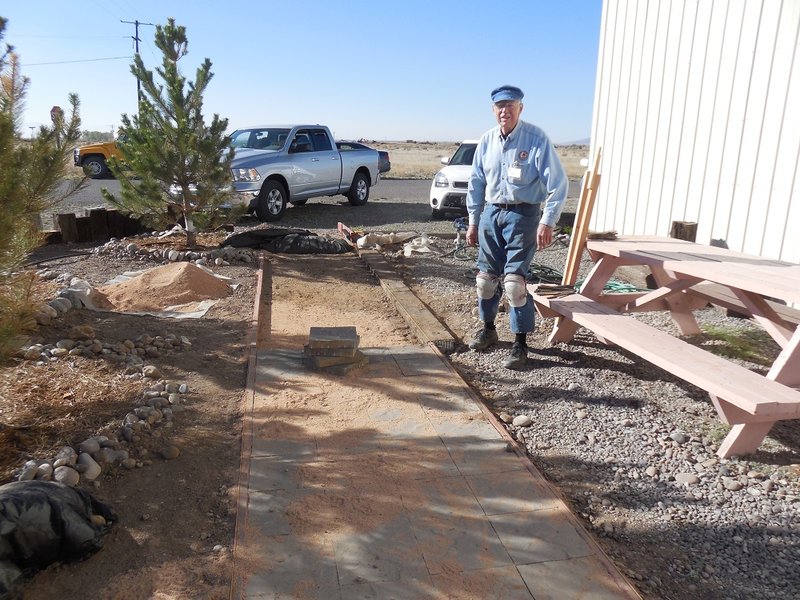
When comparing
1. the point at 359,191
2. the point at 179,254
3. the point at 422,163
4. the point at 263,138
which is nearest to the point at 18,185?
the point at 179,254

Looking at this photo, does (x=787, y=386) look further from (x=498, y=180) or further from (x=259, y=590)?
(x=259, y=590)

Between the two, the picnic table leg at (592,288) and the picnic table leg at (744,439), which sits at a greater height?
the picnic table leg at (592,288)

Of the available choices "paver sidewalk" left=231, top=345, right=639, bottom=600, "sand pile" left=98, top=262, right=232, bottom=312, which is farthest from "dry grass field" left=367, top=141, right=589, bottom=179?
"paver sidewalk" left=231, top=345, right=639, bottom=600

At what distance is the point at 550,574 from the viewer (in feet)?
8.13

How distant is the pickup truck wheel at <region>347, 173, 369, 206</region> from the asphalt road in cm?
17

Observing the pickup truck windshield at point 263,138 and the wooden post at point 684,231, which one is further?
the pickup truck windshield at point 263,138

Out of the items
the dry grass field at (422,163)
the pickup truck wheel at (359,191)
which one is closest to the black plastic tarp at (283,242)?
Answer: the pickup truck wheel at (359,191)

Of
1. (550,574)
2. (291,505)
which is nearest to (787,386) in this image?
(550,574)

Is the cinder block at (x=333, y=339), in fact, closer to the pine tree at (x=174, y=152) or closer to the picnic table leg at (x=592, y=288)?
the picnic table leg at (x=592, y=288)

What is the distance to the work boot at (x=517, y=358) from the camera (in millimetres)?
4730

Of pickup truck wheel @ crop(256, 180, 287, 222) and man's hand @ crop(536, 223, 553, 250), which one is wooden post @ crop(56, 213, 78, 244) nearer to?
pickup truck wheel @ crop(256, 180, 287, 222)

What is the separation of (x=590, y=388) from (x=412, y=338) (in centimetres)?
169

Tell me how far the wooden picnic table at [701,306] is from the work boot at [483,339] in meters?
0.45

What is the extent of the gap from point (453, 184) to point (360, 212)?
309 cm
